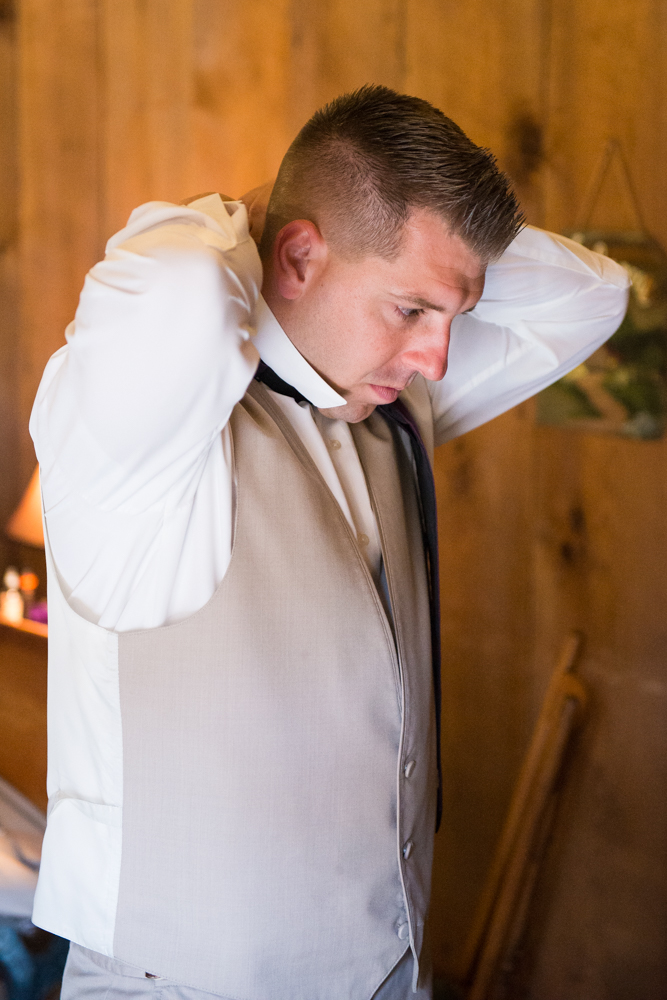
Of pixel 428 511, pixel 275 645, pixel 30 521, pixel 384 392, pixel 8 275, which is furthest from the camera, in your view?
pixel 8 275

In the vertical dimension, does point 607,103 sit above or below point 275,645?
above

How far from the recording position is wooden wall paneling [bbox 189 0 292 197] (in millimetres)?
2293

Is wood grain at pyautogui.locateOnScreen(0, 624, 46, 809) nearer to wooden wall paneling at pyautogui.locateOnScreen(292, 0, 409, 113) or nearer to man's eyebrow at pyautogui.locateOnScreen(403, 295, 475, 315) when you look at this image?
man's eyebrow at pyautogui.locateOnScreen(403, 295, 475, 315)

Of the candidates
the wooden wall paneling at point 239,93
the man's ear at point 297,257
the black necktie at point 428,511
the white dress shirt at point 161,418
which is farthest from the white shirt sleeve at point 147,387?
the wooden wall paneling at point 239,93

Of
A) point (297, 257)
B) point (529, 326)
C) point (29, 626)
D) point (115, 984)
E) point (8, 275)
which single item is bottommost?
point (29, 626)

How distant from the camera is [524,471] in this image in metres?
2.14

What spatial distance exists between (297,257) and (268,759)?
60 cm

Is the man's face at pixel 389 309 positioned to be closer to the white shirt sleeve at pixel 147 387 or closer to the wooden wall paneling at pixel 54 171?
the white shirt sleeve at pixel 147 387

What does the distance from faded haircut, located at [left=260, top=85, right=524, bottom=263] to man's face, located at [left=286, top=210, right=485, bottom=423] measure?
0.02 metres

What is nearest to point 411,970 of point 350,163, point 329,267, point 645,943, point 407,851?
point 407,851

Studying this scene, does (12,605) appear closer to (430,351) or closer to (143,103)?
(143,103)

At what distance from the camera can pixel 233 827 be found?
3.21 ft

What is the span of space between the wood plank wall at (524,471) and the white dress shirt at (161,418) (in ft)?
3.52

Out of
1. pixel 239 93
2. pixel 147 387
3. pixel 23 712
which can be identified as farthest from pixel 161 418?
pixel 239 93
